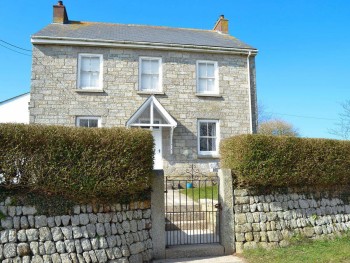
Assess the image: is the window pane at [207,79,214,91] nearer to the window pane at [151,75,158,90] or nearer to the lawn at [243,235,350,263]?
the window pane at [151,75,158,90]

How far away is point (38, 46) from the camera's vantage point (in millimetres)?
Result: 13180

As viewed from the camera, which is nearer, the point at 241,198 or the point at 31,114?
the point at 241,198

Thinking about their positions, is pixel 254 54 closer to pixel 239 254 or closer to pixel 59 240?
pixel 239 254

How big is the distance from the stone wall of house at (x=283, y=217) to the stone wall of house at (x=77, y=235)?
89.4 inches

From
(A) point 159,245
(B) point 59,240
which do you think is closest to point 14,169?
(B) point 59,240

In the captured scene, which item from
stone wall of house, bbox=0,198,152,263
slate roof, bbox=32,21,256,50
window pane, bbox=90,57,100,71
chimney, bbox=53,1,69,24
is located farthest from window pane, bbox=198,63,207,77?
stone wall of house, bbox=0,198,152,263

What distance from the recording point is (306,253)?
20.4ft

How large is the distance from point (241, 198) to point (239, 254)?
1.23 metres

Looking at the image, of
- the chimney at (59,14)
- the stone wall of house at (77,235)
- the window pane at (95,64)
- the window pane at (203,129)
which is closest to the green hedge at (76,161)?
the stone wall of house at (77,235)

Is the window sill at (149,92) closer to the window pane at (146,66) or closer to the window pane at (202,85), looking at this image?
the window pane at (146,66)

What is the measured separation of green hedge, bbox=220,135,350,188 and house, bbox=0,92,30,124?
19916mm

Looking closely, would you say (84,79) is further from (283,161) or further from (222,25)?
(283,161)

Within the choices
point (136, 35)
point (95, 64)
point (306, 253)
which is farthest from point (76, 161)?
point (136, 35)

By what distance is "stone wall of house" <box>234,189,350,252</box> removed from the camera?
668 cm
